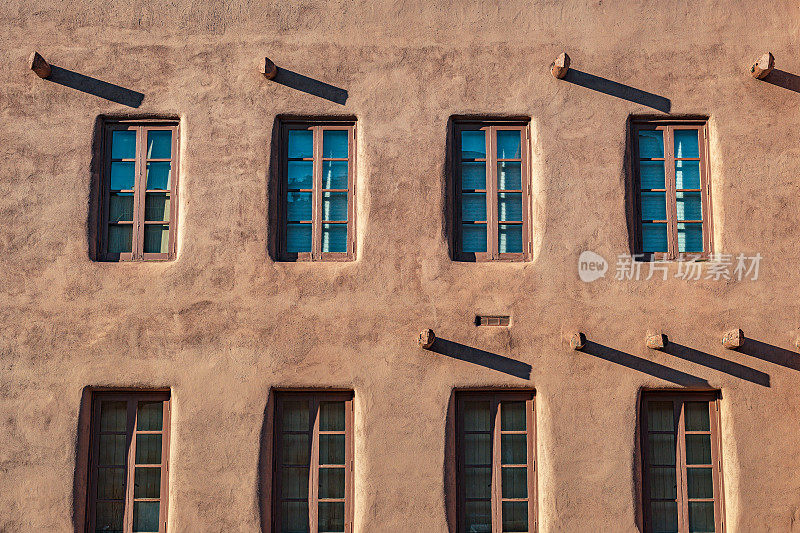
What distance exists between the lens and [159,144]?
9.20 meters

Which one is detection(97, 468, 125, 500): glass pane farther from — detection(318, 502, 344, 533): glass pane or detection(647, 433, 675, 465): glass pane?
detection(647, 433, 675, 465): glass pane

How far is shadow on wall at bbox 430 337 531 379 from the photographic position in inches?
341

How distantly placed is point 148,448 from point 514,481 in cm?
390

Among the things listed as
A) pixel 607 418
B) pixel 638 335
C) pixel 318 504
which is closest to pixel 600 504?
pixel 607 418

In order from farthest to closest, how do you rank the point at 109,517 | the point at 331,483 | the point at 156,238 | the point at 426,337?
the point at 156,238
the point at 331,483
the point at 109,517
the point at 426,337

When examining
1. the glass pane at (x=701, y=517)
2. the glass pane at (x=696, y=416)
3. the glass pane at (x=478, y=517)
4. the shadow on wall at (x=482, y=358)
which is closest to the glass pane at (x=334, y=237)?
the shadow on wall at (x=482, y=358)

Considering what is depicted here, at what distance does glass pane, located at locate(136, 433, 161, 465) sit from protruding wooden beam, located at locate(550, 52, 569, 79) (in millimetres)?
5831

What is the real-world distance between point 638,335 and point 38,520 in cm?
648

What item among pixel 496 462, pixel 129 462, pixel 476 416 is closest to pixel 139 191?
pixel 129 462

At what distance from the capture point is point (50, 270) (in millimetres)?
8742

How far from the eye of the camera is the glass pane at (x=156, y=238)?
9.04 metres

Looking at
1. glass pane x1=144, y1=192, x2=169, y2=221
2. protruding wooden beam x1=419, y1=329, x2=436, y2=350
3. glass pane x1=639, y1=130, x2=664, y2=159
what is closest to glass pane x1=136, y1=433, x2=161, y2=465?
glass pane x1=144, y1=192, x2=169, y2=221

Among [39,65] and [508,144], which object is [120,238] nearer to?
[39,65]

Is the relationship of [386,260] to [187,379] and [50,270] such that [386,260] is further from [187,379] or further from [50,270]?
[50,270]
